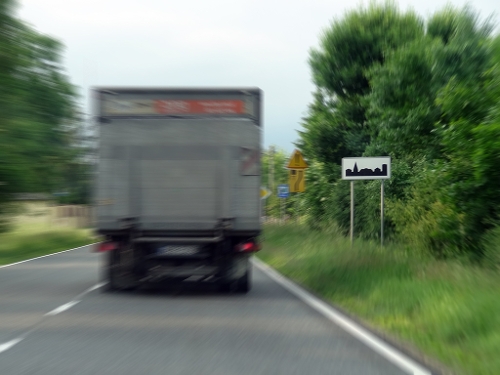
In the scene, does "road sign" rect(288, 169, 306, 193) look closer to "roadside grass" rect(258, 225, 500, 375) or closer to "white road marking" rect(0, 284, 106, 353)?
"roadside grass" rect(258, 225, 500, 375)

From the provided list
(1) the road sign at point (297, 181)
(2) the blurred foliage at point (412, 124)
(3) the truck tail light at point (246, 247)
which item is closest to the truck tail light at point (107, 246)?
(3) the truck tail light at point (246, 247)

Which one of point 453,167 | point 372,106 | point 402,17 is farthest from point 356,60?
point 453,167

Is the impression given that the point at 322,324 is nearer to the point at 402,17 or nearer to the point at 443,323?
the point at 443,323

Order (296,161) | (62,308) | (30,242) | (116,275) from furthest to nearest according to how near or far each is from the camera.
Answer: (30,242), (296,161), (116,275), (62,308)

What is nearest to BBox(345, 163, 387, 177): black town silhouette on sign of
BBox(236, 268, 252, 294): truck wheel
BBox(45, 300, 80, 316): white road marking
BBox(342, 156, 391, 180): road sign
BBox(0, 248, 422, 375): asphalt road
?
BBox(342, 156, 391, 180): road sign

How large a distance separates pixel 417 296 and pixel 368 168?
812 cm

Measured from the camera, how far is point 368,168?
19.2 metres

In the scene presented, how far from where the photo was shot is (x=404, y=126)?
24500mm

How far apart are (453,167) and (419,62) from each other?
→ 7758mm

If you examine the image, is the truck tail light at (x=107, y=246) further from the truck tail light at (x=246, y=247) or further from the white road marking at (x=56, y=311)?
the truck tail light at (x=246, y=247)

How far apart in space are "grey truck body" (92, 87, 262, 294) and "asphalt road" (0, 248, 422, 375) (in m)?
0.97

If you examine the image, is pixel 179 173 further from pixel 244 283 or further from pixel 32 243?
pixel 32 243

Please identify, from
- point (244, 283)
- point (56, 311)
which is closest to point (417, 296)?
point (244, 283)

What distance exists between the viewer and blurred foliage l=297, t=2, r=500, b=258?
17234 millimetres
